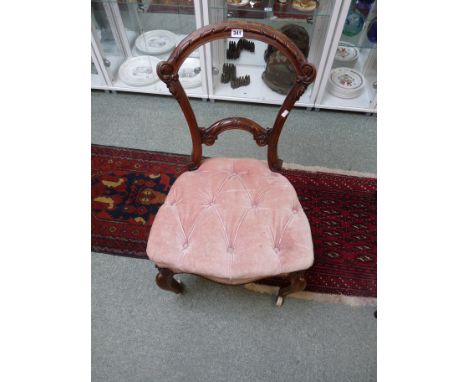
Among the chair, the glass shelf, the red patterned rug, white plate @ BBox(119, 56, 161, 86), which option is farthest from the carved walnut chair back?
white plate @ BBox(119, 56, 161, 86)

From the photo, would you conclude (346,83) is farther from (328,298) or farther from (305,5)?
(328,298)

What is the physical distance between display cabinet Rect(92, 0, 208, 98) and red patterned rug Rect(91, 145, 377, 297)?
55cm

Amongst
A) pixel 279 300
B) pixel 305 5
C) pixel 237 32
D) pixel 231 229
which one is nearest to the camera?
pixel 237 32

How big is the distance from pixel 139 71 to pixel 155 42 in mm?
218

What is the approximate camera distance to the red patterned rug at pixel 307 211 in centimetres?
133

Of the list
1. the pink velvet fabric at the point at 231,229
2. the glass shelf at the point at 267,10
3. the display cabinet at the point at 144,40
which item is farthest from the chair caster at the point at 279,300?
the glass shelf at the point at 267,10

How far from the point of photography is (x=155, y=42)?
198 cm

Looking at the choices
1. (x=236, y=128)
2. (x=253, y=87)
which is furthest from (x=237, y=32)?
(x=253, y=87)

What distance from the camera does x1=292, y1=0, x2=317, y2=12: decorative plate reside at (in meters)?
1.60

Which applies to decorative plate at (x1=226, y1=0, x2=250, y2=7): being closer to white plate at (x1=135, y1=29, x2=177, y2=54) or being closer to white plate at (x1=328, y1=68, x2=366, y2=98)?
white plate at (x1=135, y1=29, x2=177, y2=54)

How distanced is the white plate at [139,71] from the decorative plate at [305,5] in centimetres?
95

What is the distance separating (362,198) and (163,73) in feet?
3.85

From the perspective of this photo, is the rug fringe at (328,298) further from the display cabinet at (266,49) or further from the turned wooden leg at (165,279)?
the display cabinet at (266,49)

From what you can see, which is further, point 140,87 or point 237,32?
point 140,87
